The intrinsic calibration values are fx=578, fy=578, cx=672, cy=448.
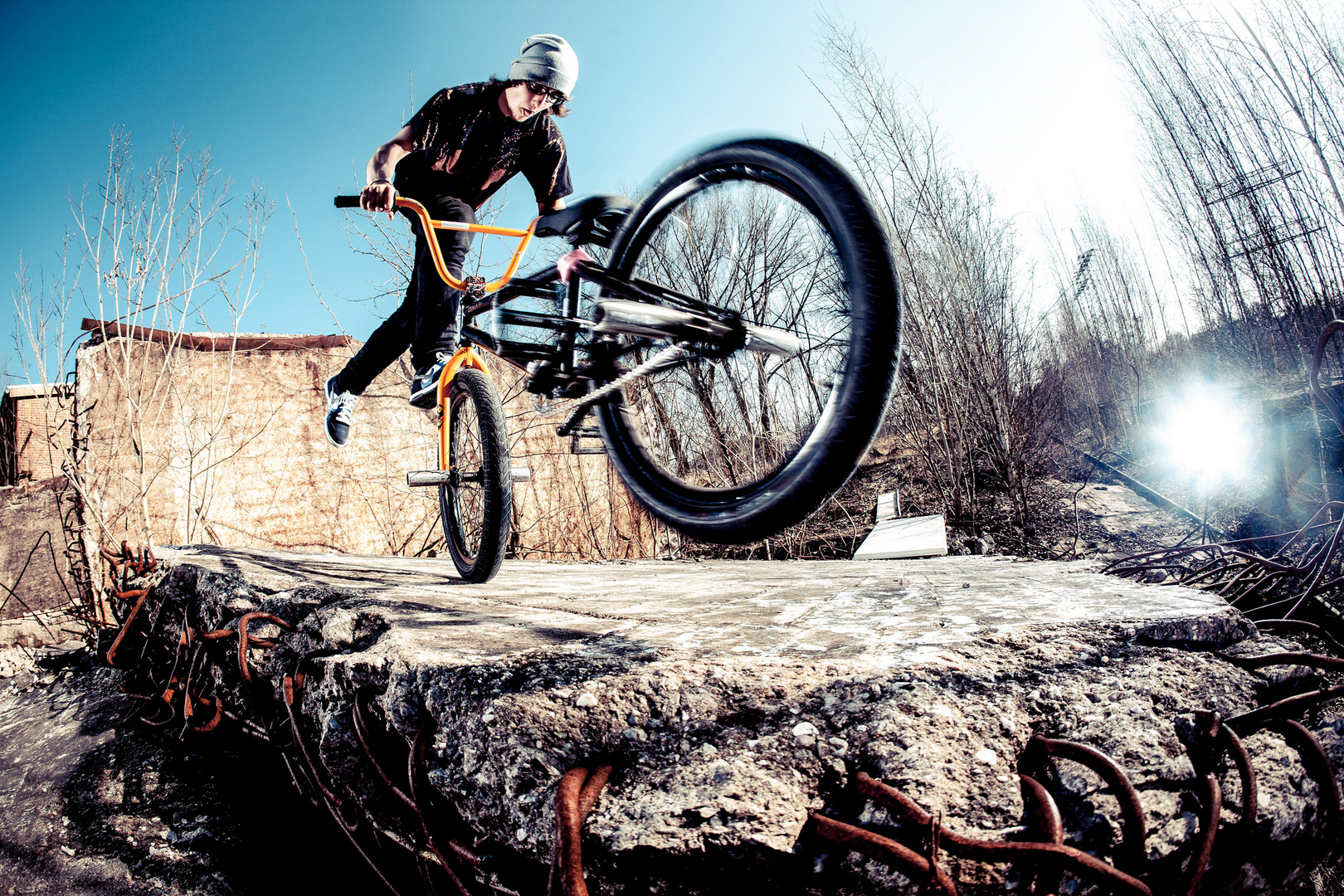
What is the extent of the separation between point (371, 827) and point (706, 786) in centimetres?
57

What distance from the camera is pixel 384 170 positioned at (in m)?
1.83

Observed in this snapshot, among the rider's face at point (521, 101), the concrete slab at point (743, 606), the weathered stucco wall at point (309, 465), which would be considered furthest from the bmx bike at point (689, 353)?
the weathered stucco wall at point (309, 465)

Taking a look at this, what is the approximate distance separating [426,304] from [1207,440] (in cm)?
980

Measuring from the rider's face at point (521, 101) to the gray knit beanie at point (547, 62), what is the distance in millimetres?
49

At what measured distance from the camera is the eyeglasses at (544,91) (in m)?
1.70

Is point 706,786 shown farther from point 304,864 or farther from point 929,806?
point 304,864

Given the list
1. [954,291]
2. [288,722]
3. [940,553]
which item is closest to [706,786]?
[288,722]

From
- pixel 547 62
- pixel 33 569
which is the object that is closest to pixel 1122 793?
pixel 547 62

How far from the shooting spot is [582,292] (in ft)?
5.31

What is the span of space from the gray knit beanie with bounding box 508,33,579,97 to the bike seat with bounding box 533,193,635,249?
14.0 inches

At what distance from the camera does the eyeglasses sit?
1.70 meters

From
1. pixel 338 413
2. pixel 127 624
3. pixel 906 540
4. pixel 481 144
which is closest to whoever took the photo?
pixel 127 624

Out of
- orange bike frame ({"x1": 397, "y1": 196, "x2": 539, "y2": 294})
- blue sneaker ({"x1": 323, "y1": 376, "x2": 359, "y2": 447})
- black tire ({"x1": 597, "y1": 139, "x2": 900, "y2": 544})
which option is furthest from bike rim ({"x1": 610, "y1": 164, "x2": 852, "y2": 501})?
blue sneaker ({"x1": 323, "y1": 376, "x2": 359, "y2": 447})

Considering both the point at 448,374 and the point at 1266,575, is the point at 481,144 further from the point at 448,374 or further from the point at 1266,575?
the point at 1266,575
